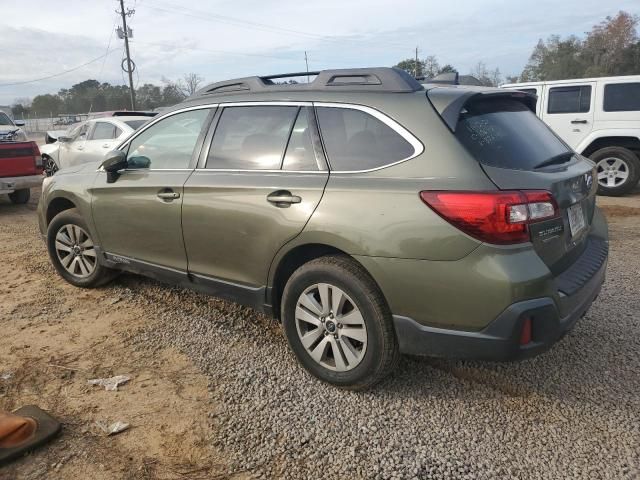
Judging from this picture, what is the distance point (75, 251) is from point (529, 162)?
3.92 metres

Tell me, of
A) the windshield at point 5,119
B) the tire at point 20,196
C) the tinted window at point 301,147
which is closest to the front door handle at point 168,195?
the tinted window at point 301,147

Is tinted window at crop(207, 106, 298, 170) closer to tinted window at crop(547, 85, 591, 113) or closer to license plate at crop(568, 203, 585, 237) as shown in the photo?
license plate at crop(568, 203, 585, 237)

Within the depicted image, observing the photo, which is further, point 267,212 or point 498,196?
point 267,212

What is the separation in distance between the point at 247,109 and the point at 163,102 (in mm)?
51269

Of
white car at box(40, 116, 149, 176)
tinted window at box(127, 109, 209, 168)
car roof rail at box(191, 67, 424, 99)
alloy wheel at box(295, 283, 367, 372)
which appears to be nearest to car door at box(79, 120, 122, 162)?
white car at box(40, 116, 149, 176)

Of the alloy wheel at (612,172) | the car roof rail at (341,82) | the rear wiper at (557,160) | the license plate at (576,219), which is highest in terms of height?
the car roof rail at (341,82)

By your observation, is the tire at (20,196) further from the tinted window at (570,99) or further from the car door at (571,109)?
the tinted window at (570,99)

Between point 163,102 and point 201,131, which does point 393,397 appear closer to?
point 201,131

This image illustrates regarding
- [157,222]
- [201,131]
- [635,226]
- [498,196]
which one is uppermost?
[201,131]

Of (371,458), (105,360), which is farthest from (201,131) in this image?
(371,458)

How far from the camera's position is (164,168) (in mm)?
3838

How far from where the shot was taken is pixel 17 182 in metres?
8.86

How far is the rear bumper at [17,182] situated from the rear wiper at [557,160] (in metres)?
8.79

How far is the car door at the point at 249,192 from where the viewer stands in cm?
300
